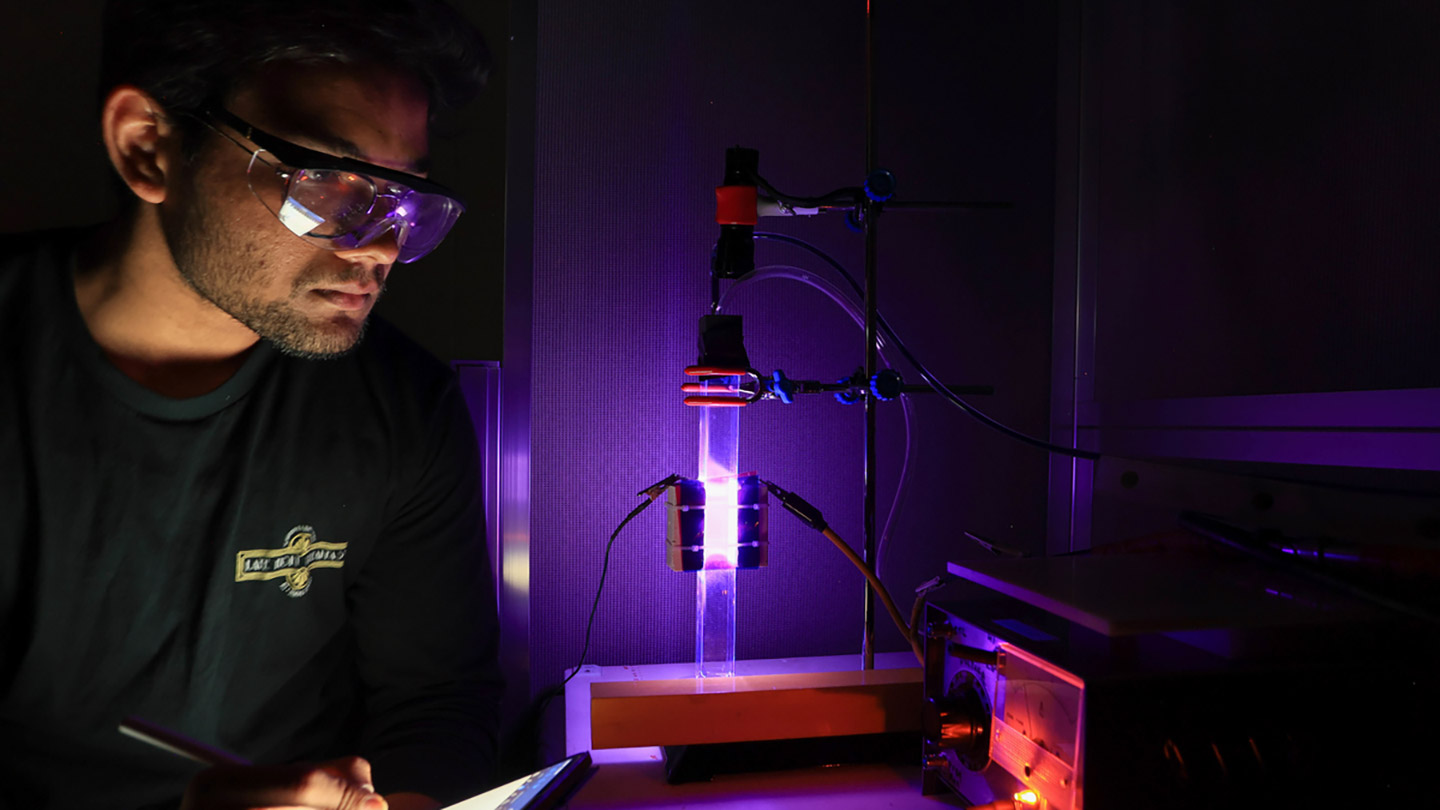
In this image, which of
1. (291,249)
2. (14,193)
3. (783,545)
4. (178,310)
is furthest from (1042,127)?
(14,193)

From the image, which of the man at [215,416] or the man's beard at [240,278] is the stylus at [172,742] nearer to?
the man at [215,416]

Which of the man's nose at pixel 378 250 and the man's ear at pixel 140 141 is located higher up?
the man's ear at pixel 140 141

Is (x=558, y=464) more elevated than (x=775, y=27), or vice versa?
(x=775, y=27)

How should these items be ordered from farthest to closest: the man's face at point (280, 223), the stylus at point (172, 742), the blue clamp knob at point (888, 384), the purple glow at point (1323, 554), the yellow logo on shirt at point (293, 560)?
1. the blue clamp knob at point (888, 384)
2. the yellow logo on shirt at point (293, 560)
3. the man's face at point (280, 223)
4. the purple glow at point (1323, 554)
5. the stylus at point (172, 742)

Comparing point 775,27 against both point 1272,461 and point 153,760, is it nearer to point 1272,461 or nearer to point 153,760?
point 1272,461

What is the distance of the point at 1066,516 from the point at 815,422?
1.89ft

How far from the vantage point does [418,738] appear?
1086 mm

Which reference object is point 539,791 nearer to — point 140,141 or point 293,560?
point 293,560

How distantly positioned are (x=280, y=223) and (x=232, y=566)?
0.50m

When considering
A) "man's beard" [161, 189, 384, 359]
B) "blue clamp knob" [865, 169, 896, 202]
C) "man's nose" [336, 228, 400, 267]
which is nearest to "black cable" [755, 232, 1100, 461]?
"blue clamp knob" [865, 169, 896, 202]

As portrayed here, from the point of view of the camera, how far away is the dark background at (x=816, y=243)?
126 cm

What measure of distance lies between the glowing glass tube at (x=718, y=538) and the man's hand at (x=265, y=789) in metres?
0.63

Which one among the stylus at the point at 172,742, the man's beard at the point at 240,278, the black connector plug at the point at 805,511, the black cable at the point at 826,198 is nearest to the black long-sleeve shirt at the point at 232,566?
the man's beard at the point at 240,278

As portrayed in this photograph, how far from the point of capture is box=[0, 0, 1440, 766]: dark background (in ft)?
4.14
